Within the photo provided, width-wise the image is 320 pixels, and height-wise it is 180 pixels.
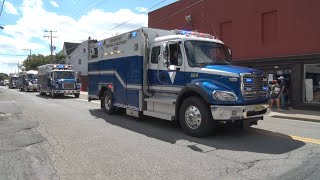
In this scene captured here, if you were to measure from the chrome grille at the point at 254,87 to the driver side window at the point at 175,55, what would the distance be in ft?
6.69

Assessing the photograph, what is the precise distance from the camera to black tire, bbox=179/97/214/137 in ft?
31.2

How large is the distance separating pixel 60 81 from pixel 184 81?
70.2 feet

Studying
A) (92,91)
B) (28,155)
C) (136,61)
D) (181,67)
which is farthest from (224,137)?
(92,91)

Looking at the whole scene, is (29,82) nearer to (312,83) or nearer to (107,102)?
(107,102)

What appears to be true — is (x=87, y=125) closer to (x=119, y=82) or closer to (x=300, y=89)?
(x=119, y=82)

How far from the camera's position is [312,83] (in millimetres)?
18078

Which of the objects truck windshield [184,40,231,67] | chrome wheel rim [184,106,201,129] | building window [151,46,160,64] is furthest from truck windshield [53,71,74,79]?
chrome wheel rim [184,106,201,129]

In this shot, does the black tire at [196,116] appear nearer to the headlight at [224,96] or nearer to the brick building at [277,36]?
the headlight at [224,96]

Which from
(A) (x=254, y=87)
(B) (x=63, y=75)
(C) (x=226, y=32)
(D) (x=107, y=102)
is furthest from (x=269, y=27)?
(B) (x=63, y=75)

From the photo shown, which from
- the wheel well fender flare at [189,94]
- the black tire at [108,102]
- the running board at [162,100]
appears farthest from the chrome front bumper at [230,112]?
the black tire at [108,102]

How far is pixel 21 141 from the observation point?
960 centimetres

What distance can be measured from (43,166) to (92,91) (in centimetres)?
963

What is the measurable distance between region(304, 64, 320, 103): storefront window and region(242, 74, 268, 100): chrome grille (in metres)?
9.06

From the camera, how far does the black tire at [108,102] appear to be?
14625mm
